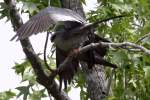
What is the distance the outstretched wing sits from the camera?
2648 millimetres

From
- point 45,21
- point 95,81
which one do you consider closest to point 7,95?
point 95,81

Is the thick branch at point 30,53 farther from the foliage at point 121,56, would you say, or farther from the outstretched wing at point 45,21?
the foliage at point 121,56

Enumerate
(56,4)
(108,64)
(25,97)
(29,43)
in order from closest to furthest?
(29,43)
(108,64)
(25,97)
(56,4)

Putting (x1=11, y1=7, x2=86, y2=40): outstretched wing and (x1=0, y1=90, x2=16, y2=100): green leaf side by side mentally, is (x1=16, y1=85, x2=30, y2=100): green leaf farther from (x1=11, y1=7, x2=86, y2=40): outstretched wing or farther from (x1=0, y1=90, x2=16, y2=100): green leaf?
(x1=11, y1=7, x2=86, y2=40): outstretched wing

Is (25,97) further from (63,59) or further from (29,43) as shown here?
(29,43)

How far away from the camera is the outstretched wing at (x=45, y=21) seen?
2.65 meters

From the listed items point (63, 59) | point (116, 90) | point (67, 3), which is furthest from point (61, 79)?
point (67, 3)

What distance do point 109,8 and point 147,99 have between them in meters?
0.71

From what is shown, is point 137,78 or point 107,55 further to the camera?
point 107,55

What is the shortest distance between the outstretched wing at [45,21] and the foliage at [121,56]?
372 mm

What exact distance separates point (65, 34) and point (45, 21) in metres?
0.35

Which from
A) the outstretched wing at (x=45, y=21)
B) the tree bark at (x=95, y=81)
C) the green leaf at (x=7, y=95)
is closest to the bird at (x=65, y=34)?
the outstretched wing at (x=45, y=21)

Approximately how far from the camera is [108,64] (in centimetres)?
314

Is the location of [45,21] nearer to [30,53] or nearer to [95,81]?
[30,53]
